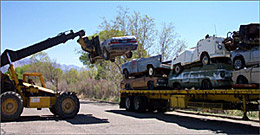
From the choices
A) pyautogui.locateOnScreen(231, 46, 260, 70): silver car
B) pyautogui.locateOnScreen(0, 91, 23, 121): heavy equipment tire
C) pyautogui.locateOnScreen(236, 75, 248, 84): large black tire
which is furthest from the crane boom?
pyautogui.locateOnScreen(236, 75, 248, 84): large black tire

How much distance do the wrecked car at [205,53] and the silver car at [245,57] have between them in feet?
2.68

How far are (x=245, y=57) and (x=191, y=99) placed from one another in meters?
3.22

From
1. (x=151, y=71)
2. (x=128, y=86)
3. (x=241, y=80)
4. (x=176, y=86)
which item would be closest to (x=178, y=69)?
(x=176, y=86)

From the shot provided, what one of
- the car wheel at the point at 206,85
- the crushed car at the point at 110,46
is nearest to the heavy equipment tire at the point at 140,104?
the crushed car at the point at 110,46

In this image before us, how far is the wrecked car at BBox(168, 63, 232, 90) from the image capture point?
37.8 feet

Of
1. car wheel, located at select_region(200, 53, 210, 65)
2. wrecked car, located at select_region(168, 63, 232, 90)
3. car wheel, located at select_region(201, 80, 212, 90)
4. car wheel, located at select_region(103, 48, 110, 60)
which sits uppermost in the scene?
car wheel, located at select_region(103, 48, 110, 60)

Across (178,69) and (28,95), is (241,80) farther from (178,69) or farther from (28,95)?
(28,95)

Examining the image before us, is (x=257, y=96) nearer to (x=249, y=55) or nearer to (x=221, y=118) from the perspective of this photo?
(x=249, y=55)

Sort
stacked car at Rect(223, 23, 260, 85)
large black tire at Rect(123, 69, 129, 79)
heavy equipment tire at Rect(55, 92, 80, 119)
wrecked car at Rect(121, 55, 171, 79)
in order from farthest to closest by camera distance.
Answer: large black tire at Rect(123, 69, 129, 79) < wrecked car at Rect(121, 55, 171, 79) < heavy equipment tire at Rect(55, 92, 80, 119) < stacked car at Rect(223, 23, 260, 85)

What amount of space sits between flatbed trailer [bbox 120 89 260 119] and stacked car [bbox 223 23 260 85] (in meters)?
0.56

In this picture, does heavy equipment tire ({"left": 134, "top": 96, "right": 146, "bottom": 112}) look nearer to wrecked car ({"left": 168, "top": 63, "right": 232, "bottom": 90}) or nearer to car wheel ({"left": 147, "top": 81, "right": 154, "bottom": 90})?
car wheel ({"left": 147, "top": 81, "right": 154, "bottom": 90})

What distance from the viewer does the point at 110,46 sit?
14.4m

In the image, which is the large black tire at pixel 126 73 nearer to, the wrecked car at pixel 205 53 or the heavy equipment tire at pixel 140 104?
the heavy equipment tire at pixel 140 104

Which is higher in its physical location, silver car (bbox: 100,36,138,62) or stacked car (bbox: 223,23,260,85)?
silver car (bbox: 100,36,138,62)
